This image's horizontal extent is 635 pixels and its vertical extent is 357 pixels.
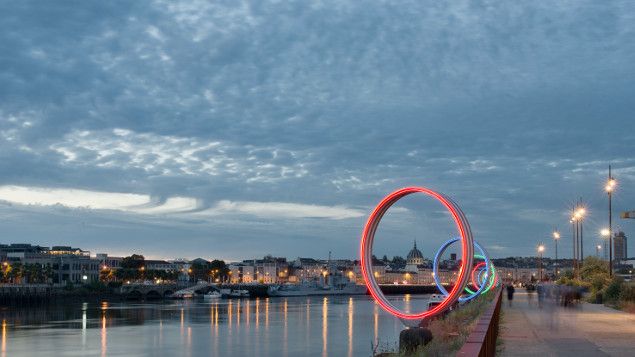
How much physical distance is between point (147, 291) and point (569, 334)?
15046 cm

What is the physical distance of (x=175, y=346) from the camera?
49875mm

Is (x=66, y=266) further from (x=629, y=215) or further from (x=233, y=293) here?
(x=629, y=215)

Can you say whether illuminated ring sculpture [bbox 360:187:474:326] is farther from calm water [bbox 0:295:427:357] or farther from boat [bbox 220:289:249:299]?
boat [bbox 220:289:249:299]

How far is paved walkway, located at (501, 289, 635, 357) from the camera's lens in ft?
58.5

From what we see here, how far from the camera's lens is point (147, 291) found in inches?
6476

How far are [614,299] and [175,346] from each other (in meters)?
27.5

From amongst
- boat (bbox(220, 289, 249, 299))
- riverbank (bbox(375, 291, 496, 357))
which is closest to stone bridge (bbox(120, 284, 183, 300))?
boat (bbox(220, 289, 249, 299))

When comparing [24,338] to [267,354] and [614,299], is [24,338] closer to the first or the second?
[267,354]

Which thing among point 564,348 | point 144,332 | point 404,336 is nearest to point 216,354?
point 144,332

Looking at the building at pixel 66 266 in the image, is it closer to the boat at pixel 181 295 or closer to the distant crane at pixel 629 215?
the boat at pixel 181 295

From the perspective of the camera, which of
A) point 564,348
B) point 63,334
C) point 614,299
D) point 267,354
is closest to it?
point 564,348

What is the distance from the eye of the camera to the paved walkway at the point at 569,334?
1784cm

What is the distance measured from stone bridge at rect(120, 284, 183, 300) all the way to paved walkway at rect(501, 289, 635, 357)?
134 m

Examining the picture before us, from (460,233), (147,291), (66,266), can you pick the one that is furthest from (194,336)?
(66,266)
